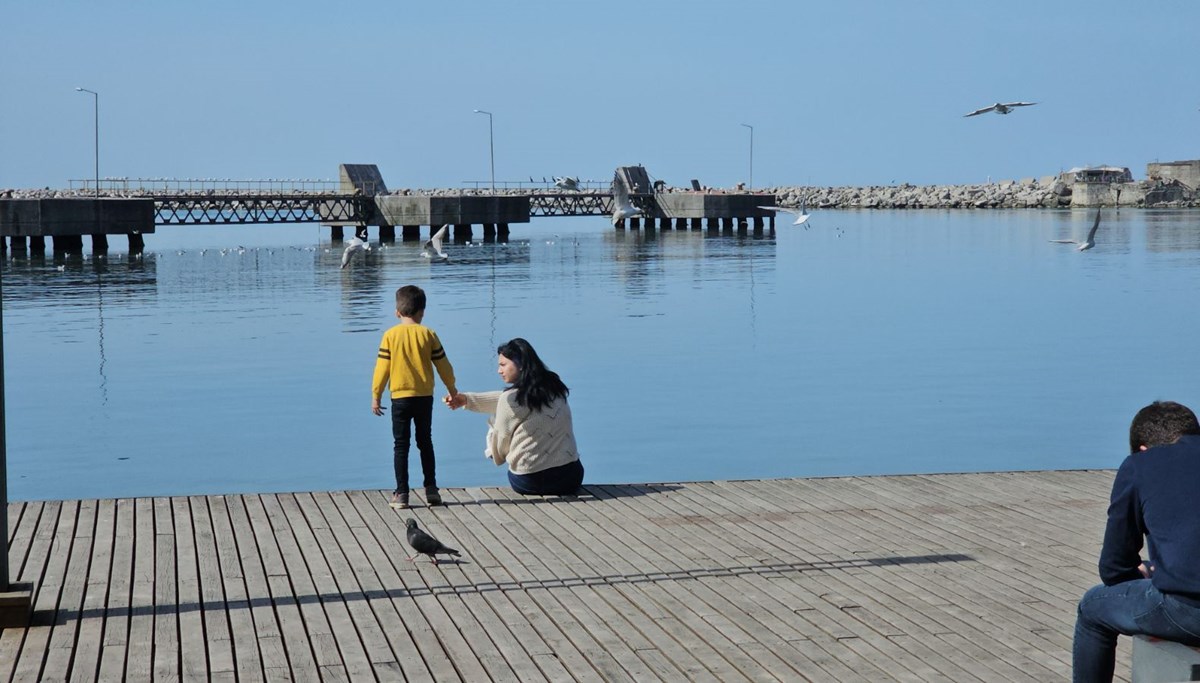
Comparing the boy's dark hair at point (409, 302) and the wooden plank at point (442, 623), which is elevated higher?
the boy's dark hair at point (409, 302)

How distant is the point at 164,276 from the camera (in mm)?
54062

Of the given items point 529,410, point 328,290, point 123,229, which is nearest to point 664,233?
point 123,229

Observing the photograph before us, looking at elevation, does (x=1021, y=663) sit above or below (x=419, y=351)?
below

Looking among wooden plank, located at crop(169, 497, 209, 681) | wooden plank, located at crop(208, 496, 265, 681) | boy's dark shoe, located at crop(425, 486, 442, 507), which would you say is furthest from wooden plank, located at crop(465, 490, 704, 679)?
wooden plank, located at crop(169, 497, 209, 681)

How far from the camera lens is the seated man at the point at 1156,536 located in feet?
14.5

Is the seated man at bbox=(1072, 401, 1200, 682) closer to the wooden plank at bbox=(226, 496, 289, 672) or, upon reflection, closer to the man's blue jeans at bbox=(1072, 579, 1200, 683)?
the man's blue jeans at bbox=(1072, 579, 1200, 683)

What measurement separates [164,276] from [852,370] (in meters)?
35.3

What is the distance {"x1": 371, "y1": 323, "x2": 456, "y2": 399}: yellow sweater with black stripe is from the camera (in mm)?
8938

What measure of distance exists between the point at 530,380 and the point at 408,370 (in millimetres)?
771

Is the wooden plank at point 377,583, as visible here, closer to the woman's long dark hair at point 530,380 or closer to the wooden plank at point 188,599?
the wooden plank at point 188,599

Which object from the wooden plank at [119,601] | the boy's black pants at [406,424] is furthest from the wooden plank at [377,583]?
the wooden plank at [119,601]

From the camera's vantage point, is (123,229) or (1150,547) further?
(123,229)

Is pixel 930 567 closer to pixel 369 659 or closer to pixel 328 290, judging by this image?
pixel 369 659

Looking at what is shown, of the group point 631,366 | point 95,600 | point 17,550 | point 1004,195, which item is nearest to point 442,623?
point 95,600
